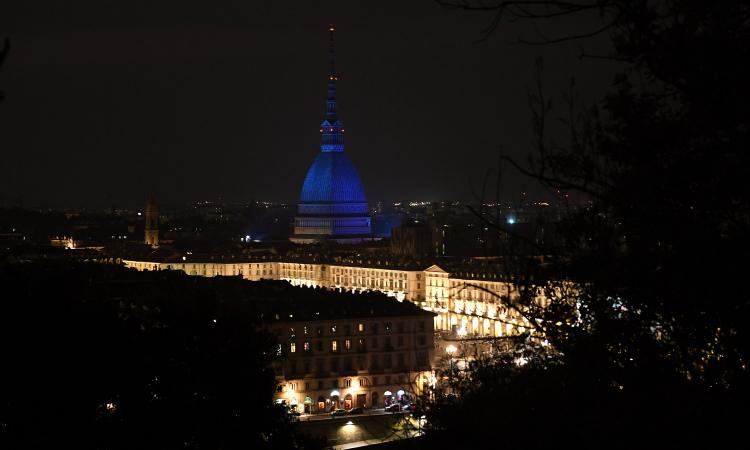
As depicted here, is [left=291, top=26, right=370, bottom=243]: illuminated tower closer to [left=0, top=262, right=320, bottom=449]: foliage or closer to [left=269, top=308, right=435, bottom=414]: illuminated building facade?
[left=269, top=308, right=435, bottom=414]: illuminated building facade

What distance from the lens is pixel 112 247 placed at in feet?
455

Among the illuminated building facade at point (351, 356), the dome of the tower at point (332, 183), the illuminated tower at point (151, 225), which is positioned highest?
the dome of the tower at point (332, 183)

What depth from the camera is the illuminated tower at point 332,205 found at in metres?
140

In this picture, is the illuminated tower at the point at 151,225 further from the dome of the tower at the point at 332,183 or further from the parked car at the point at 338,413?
the parked car at the point at 338,413

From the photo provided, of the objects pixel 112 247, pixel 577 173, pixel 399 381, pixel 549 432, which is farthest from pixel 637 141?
pixel 112 247

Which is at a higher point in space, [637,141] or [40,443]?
[637,141]

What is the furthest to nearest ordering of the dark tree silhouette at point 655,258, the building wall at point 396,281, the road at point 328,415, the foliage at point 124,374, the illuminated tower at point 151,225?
1. the illuminated tower at point 151,225
2. the building wall at point 396,281
3. the road at point 328,415
4. the foliage at point 124,374
5. the dark tree silhouette at point 655,258

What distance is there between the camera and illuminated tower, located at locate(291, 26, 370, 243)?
140 m

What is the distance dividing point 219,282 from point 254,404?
45.3m

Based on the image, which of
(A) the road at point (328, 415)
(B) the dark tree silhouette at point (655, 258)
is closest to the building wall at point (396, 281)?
(A) the road at point (328, 415)

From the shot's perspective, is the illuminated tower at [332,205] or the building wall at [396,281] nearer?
the building wall at [396,281]

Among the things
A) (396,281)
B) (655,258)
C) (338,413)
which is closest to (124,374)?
(655,258)

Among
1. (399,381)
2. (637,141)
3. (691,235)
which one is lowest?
(399,381)

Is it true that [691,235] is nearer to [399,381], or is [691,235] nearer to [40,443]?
[40,443]
